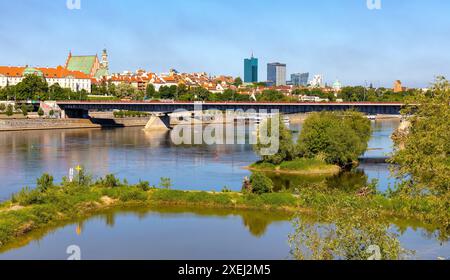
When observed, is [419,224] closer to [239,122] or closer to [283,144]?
[283,144]

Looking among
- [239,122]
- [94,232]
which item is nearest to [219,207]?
[94,232]

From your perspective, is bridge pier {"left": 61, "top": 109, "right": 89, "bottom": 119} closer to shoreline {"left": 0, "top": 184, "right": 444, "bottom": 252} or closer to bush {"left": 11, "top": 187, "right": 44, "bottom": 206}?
shoreline {"left": 0, "top": 184, "right": 444, "bottom": 252}

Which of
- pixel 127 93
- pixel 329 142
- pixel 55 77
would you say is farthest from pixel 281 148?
pixel 55 77

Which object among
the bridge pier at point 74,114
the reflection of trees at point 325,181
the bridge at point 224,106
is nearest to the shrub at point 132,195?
the reflection of trees at point 325,181

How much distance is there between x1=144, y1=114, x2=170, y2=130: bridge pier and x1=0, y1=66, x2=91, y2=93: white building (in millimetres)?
37317

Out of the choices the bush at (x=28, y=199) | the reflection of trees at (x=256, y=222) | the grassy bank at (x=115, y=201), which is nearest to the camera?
the reflection of trees at (x=256, y=222)

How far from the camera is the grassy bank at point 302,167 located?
3394 cm

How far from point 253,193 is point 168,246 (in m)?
7.00

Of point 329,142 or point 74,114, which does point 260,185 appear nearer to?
point 329,142

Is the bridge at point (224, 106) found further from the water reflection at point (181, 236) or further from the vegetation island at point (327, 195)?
the water reflection at point (181, 236)

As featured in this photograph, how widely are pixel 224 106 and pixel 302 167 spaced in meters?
30.1

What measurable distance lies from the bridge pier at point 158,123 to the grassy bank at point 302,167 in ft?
120

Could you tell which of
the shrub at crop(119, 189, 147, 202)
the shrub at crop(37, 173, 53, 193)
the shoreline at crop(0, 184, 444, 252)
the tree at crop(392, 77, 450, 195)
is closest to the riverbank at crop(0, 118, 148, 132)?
the shrub at crop(37, 173, 53, 193)

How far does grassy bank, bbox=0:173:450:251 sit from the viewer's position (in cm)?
2098
